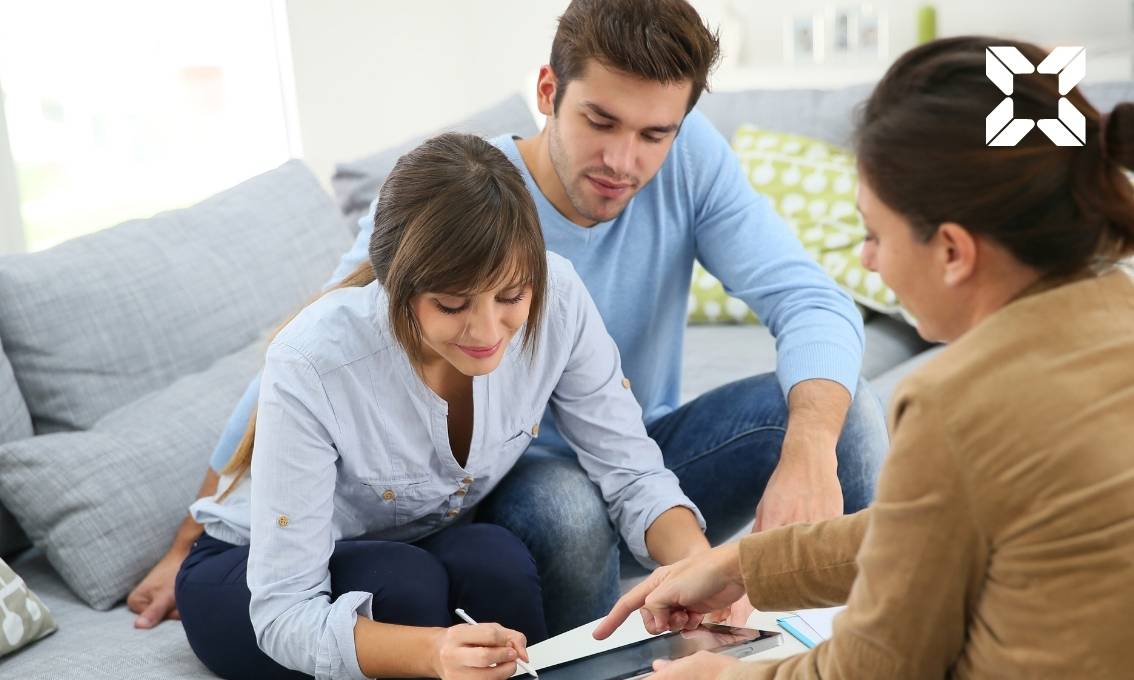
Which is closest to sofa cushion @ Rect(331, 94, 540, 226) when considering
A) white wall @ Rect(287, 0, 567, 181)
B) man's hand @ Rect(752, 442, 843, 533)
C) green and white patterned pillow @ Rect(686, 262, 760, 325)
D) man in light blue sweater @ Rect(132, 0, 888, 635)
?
green and white patterned pillow @ Rect(686, 262, 760, 325)

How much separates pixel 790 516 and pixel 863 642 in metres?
0.59

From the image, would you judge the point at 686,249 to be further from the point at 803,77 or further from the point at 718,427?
the point at 803,77

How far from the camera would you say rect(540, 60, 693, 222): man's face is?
1.57m

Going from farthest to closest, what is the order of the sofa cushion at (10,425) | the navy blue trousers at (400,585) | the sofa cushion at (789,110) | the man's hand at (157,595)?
the sofa cushion at (789,110) < the sofa cushion at (10,425) < the man's hand at (157,595) < the navy blue trousers at (400,585)

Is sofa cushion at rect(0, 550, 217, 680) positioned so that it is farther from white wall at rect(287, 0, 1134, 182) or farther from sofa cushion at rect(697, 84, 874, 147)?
white wall at rect(287, 0, 1134, 182)

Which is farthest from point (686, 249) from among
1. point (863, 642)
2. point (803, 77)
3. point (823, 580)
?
point (803, 77)

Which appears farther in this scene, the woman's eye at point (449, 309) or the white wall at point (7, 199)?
the white wall at point (7, 199)

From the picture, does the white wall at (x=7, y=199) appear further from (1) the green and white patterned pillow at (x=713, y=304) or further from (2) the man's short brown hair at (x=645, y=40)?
(2) the man's short brown hair at (x=645, y=40)

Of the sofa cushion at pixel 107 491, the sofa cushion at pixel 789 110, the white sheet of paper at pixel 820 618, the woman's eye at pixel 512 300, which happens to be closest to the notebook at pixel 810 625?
the white sheet of paper at pixel 820 618

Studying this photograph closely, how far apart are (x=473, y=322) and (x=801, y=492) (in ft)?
1.49

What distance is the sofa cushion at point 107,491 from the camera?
5.44ft

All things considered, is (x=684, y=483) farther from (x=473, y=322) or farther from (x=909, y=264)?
(x=909, y=264)

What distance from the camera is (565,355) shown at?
1.52 metres

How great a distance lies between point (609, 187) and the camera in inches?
65.1
